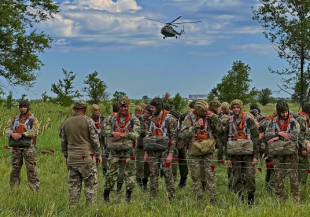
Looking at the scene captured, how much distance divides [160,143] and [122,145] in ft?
2.36


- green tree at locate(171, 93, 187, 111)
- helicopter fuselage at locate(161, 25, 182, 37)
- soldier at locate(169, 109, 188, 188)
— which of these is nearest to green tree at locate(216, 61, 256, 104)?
green tree at locate(171, 93, 187, 111)

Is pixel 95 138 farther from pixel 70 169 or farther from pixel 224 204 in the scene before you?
pixel 224 204

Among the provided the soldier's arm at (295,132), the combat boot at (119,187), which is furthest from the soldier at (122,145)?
the soldier's arm at (295,132)

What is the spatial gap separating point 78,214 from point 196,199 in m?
2.43

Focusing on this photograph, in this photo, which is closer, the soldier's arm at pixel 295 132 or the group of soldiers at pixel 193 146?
the group of soldiers at pixel 193 146

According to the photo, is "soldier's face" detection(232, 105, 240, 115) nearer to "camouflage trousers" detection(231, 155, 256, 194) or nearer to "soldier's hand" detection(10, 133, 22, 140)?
"camouflage trousers" detection(231, 155, 256, 194)

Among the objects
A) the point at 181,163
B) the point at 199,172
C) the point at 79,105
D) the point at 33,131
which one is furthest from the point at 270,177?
the point at 33,131

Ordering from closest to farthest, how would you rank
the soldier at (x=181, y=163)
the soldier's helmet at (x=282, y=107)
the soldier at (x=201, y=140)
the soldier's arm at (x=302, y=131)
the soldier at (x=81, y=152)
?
1. the soldier at (x=81, y=152)
2. the soldier's helmet at (x=282, y=107)
3. the soldier at (x=201, y=140)
4. the soldier's arm at (x=302, y=131)
5. the soldier at (x=181, y=163)

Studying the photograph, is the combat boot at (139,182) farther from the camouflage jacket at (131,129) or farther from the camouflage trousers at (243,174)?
the camouflage trousers at (243,174)

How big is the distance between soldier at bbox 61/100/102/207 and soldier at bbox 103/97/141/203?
3.24 ft

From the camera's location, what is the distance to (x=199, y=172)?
27.8 feet

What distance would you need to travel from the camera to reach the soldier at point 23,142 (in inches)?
358

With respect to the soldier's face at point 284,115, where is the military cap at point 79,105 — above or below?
above

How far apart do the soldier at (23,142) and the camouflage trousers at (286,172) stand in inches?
181
